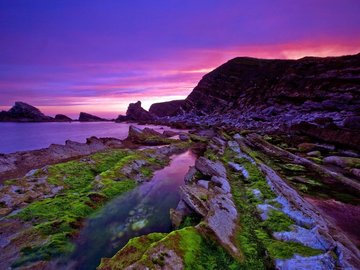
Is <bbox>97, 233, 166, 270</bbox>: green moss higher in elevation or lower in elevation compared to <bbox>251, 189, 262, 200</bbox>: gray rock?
higher

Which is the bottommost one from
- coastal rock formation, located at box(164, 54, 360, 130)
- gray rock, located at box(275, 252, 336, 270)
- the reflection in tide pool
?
the reflection in tide pool

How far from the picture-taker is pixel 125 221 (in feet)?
59.3

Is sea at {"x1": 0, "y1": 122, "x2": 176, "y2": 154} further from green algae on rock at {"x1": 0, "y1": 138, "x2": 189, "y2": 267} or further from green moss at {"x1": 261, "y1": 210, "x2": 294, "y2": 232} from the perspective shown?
green moss at {"x1": 261, "y1": 210, "x2": 294, "y2": 232}

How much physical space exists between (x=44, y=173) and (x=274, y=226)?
23150 millimetres

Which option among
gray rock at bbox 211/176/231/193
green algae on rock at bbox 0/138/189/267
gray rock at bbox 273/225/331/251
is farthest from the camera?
gray rock at bbox 211/176/231/193

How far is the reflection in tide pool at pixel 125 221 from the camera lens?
46.4ft

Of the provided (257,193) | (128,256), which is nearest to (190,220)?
(128,256)

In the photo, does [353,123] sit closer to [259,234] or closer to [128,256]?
[259,234]

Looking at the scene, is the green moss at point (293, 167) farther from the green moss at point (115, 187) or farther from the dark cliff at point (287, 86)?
the dark cliff at point (287, 86)

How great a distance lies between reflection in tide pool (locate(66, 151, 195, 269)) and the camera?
46.4ft

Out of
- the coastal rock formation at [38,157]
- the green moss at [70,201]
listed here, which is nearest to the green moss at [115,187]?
the green moss at [70,201]

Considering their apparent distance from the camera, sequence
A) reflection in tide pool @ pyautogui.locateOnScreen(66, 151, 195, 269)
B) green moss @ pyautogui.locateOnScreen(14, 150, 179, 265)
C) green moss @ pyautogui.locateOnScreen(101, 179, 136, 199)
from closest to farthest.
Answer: reflection in tide pool @ pyautogui.locateOnScreen(66, 151, 195, 269) → green moss @ pyautogui.locateOnScreen(14, 150, 179, 265) → green moss @ pyautogui.locateOnScreen(101, 179, 136, 199)

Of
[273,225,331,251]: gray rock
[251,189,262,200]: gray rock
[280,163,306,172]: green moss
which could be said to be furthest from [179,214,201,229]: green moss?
[280,163,306,172]: green moss

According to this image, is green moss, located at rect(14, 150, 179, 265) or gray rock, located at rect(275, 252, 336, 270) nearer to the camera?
gray rock, located at rect(275, 252, 336, 270)
